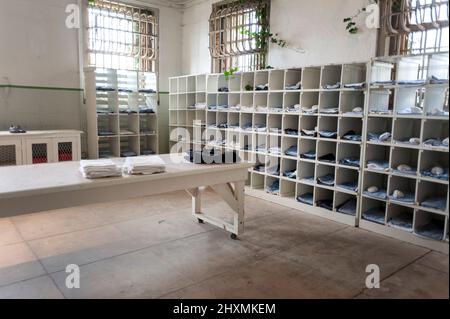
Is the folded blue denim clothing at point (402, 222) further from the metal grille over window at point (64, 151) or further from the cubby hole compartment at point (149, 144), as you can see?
the metal grille over window at point (64, 151)

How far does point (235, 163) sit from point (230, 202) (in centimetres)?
41

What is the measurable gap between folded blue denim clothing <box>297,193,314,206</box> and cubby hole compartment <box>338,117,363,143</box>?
0.92 meters

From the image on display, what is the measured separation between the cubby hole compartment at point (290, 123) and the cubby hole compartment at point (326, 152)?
0.46 m


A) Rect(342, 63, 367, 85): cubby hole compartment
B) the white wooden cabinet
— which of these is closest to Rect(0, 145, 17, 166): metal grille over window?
the white wooden cabinet

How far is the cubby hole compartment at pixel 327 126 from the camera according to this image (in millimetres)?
4395

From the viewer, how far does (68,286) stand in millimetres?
2742

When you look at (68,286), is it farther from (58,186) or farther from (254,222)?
(254,222)

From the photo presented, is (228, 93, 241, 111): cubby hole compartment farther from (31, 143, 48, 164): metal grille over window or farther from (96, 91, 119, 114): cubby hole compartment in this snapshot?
(31, 143, 48, 164): metal grille over window

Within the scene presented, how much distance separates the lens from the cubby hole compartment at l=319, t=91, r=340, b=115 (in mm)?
4426

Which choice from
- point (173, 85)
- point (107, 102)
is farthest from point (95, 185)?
point (173, 85)

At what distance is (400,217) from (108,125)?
492 cm

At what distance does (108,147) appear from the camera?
6.55 m
